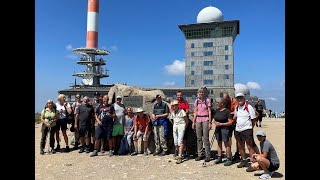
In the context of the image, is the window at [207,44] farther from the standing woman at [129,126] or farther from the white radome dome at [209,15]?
the standing woman at [129,126]

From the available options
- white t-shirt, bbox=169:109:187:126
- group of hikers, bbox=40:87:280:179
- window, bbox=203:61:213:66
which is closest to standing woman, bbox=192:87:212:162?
group of hikers, bbox=40:87:280:179

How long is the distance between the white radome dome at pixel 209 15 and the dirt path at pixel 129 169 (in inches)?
2160

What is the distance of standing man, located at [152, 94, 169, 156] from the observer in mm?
9398

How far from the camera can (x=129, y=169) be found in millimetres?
7781

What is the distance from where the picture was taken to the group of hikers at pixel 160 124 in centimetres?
814

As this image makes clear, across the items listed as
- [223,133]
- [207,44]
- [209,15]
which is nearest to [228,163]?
[223,133]

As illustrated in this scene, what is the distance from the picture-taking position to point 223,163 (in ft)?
27.2

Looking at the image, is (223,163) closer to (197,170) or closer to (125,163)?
(197,170)

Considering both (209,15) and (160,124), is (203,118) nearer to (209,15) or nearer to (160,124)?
(160,124)

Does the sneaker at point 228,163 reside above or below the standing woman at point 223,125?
below

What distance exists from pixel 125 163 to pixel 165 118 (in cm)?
199

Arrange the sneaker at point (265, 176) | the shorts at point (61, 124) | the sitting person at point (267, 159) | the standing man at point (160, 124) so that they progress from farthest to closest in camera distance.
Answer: the shorts at point (61, 124), the standing man at point (160, 124), the sitting person at point (267, 159), the sneaker at point (265, 176)

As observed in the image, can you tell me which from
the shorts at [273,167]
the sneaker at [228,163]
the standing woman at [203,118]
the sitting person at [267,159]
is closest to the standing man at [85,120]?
the standing woman at [203,118]

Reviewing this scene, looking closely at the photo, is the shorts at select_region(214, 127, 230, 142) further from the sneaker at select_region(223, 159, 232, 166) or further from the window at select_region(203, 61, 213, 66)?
the window at select_region(203, 61, 213, 66)
